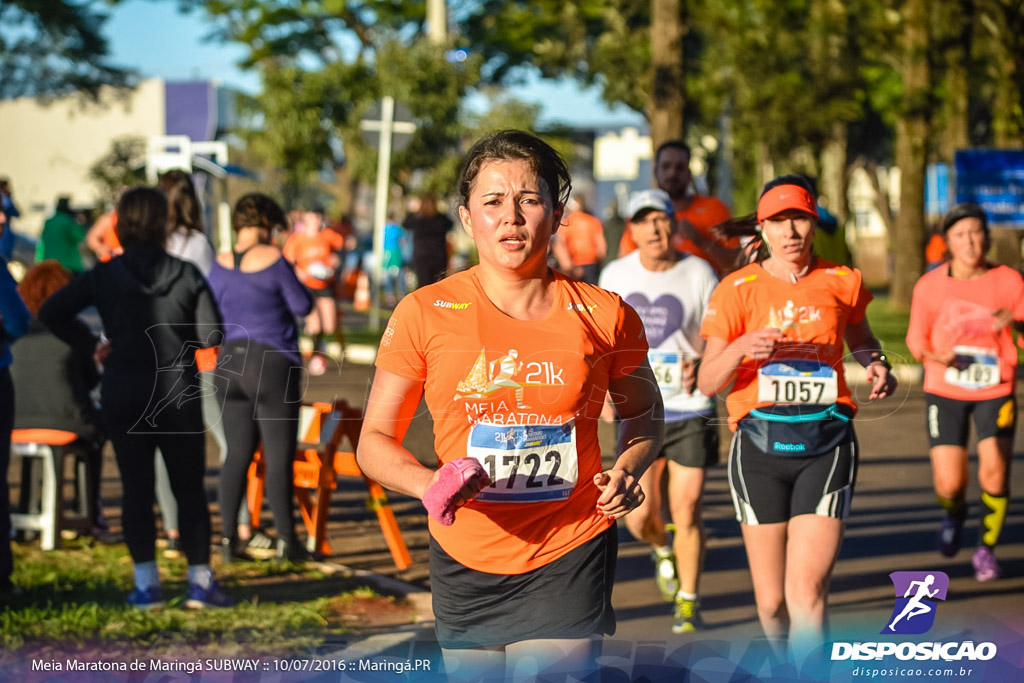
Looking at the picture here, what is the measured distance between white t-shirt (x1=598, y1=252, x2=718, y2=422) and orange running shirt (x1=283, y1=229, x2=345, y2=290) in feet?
31.7

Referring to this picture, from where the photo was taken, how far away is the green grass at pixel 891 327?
16327 millimetres

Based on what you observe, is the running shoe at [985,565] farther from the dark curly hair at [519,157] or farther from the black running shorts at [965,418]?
the dark curly hair at [519,157]

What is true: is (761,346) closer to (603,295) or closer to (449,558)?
(603,295)

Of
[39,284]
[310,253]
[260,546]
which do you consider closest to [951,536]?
[260,546]

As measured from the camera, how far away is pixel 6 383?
628 cm

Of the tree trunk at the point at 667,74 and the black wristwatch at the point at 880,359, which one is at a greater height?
the tree trunk at the point at 667,74

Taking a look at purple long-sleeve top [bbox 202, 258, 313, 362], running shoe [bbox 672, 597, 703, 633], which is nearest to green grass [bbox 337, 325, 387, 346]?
purple long-sleeve top [bbox 202, 258, 313, 362]

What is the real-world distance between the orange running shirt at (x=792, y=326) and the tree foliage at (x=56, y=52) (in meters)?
28.2

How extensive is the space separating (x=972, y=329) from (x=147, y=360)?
4435 mm

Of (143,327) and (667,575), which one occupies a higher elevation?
(143,327)

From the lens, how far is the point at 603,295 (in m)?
3.59

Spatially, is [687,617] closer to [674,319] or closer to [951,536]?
[674,319]

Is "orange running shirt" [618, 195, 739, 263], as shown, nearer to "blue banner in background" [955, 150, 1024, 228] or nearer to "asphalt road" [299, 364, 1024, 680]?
"asphalt road" [299, 364, 1024, 680]

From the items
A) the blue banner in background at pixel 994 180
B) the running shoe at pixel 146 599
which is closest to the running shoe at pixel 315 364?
the running shoe at pixel 146 599
